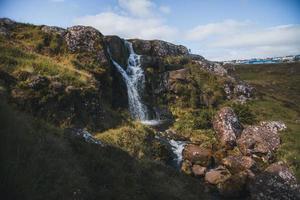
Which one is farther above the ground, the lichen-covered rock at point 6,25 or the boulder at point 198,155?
the lichen-covered rock at point 6,25

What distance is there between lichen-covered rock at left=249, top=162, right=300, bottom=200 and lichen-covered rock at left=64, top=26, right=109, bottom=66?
15.6 metres

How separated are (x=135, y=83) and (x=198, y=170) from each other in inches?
544

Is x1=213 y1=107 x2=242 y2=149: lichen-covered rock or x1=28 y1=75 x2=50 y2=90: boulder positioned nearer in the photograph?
x1=28 y1=75 x2=50 y2=90: boulder

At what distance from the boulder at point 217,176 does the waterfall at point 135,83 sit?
1075 cm

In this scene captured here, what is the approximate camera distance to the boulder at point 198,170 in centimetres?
2038

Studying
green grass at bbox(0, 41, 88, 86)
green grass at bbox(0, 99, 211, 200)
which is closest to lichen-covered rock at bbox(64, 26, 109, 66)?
green grass at bbox(0, 41, 88, 86)

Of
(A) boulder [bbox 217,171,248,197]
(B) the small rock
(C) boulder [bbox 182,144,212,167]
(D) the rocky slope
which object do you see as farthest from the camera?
(C) boulder [bbox 182,144,212,167]

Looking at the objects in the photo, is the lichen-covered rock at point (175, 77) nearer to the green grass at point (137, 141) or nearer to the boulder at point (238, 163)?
the green grass at point (137, 141)

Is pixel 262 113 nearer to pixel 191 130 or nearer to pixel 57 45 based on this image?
pixel 191 130

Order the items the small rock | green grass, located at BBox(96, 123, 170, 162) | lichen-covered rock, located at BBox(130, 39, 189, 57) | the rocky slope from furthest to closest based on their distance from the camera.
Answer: lichen-covered rock, located at BBox(130, 39, 189, 57), the small rock, green grass, located at BBox(96, 123, 170, 162), the rocky slope

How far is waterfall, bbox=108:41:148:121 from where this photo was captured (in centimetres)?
3023

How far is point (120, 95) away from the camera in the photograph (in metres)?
30.1

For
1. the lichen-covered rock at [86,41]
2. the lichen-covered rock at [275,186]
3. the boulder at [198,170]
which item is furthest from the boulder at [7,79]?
the lichen-covered rock at [275,186]

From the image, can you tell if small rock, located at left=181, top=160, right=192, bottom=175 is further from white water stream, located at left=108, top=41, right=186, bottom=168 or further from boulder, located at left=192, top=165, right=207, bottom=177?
white water stream, located at left=108, top=41, right=186, bottom=168
